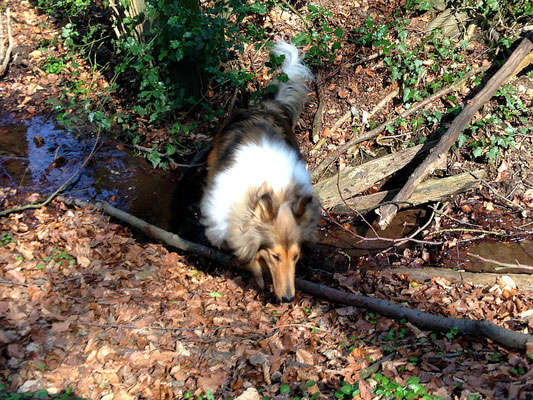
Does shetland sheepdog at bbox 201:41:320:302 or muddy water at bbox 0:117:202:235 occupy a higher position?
shetland sheepdog at bbox 201:41:320:302

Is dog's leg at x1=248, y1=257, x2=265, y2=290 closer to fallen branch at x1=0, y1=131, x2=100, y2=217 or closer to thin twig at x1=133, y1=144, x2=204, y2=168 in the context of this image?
thin twig at x1=133, y1=144, x2=204, y2=168

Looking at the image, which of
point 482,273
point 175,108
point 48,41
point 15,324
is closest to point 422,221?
point 482,273

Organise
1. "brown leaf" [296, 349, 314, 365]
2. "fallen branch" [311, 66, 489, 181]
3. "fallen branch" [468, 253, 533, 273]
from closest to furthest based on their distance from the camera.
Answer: "brown leaf" [296, 349, 314, 365] < "fallen branch" [468, 253, 533, 273] < "fallen branch" [311, 66, 489, 181]

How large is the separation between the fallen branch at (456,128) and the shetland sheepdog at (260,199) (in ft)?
4.86

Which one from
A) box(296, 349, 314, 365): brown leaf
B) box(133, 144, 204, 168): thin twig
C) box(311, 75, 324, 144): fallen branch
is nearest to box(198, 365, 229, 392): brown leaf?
box(296, 349, 314, 365): brown leaf

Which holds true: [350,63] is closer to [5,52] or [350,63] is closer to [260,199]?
[260,199]

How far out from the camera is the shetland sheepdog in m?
4.59

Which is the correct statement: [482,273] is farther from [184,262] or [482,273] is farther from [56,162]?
[56,162]

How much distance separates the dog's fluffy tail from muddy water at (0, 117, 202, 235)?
6.27 feet

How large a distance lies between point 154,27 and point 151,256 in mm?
4049

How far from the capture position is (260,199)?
14.8 ft

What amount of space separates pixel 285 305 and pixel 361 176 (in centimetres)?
261

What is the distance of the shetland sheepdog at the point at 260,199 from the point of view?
15.1 ft

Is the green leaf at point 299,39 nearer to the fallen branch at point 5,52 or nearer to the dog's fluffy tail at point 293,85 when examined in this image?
the dog's fluffy tail at point 293,85
